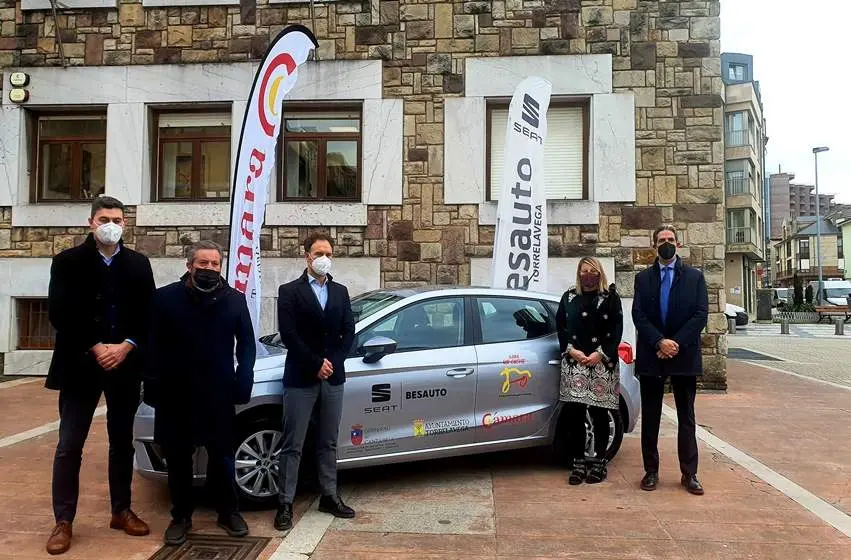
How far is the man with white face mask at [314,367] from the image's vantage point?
4.06m

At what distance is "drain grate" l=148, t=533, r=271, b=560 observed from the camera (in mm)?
3621

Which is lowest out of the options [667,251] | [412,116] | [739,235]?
[667,251]

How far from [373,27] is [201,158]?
3.59 metres

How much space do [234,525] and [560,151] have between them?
25.9 ft

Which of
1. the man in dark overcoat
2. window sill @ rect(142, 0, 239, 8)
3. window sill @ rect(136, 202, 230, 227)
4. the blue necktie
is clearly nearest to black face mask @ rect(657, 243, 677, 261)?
the blue necktie

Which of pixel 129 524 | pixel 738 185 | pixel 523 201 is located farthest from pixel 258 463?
pixel 738 185

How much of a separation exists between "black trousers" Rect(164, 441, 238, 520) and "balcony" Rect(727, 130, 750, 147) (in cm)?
4629

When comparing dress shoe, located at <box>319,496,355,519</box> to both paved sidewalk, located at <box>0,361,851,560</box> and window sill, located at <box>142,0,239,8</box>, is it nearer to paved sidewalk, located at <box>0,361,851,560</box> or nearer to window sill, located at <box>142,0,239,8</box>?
paved sidewalk, located at <box>0,361,851,560</box>

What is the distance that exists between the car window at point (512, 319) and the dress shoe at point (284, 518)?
1976 mm

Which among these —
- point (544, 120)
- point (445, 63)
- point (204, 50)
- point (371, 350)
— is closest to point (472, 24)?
point (445, 63)

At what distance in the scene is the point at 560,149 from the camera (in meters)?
10.1

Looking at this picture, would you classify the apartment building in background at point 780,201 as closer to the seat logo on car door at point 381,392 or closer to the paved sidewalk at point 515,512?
the paved sidewalk at point 515,512

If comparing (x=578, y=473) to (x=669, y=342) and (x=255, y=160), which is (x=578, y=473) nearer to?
(x=669, y=342)

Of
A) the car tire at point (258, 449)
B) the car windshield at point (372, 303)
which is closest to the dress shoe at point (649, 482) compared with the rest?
the car windshield at point (372, 303)
